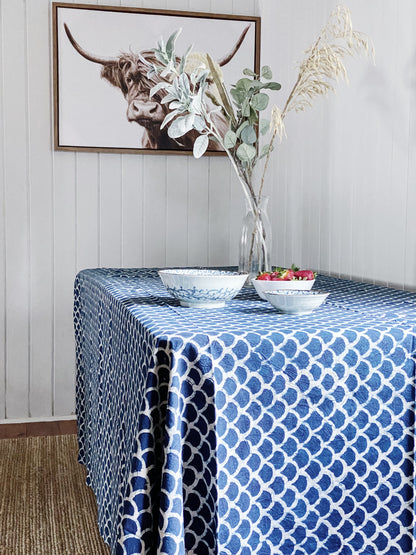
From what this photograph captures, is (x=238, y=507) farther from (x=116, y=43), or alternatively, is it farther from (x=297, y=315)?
(x=116, y=43)

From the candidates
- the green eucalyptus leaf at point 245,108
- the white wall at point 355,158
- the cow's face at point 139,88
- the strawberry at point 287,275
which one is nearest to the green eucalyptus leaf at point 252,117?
the green eucalyptus leaf at point 245,108

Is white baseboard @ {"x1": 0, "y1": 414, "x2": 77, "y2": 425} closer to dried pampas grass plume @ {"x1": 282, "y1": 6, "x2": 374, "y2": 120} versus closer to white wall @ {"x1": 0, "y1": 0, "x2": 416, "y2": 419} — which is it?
white wall @ {"x1": 0, "y1": 0, "x2": 416, "y2": 419}

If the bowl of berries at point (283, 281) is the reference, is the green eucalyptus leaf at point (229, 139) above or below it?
above

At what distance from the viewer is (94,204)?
3.21m

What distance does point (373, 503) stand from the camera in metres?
1.29

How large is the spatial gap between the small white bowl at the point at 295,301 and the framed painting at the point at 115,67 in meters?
1.93

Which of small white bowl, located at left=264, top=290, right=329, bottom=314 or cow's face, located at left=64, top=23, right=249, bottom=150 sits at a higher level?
cow's face, located at left=64, top=23, right=249, bottom=150

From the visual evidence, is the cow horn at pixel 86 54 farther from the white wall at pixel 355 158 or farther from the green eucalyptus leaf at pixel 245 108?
the green eucalyptus leaf at pixel 245 108

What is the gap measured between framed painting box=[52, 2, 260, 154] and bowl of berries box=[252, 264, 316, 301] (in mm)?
1703

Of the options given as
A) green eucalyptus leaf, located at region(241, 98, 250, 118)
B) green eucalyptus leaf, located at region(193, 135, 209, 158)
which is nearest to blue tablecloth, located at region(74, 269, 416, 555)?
green eucalyptus leaf, located at region(193, 135, 209, 158)

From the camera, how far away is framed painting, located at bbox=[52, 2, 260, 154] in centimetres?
309

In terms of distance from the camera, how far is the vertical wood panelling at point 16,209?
3062mm

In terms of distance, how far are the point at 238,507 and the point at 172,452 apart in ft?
0.61

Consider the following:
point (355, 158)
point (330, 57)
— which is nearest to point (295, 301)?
point (330, 57)
